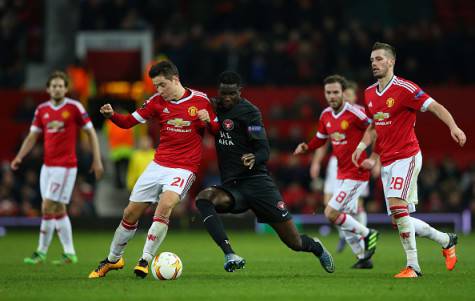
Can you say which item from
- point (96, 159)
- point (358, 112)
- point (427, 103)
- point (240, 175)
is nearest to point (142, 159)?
point (96, 159)

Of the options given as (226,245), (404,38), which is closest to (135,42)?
(404,38)

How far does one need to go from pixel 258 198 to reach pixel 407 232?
63.3 inches

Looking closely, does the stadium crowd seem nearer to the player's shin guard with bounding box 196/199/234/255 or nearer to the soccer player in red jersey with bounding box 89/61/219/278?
the soccer player in red jersey with bounding box 89/61/219/278

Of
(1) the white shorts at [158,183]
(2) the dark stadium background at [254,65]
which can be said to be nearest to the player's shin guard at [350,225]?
(1) the white shorts at [158,183]

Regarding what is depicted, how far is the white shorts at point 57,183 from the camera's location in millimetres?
12805

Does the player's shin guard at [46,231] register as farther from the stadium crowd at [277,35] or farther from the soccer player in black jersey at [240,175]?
the stadium crowd at [277,35]

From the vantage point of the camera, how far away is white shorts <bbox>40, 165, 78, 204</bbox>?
12.8 m

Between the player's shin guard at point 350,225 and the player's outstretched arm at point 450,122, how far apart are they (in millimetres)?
2485

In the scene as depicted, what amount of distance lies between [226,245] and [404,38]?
15.6 meters

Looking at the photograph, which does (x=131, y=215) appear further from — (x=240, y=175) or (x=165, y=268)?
(x=240, y=175)

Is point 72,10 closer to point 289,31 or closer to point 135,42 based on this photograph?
point 135,42

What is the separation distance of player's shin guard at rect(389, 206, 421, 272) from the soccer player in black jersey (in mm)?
948

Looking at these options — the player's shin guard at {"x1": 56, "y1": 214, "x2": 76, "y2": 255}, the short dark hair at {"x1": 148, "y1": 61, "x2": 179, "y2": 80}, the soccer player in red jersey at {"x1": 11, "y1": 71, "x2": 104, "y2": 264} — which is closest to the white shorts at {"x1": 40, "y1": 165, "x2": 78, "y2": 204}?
the soccer player in red jersey at {"x1": 11, "y1": 71, "x2": 104, "y2": 264}

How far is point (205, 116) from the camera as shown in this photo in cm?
1000
